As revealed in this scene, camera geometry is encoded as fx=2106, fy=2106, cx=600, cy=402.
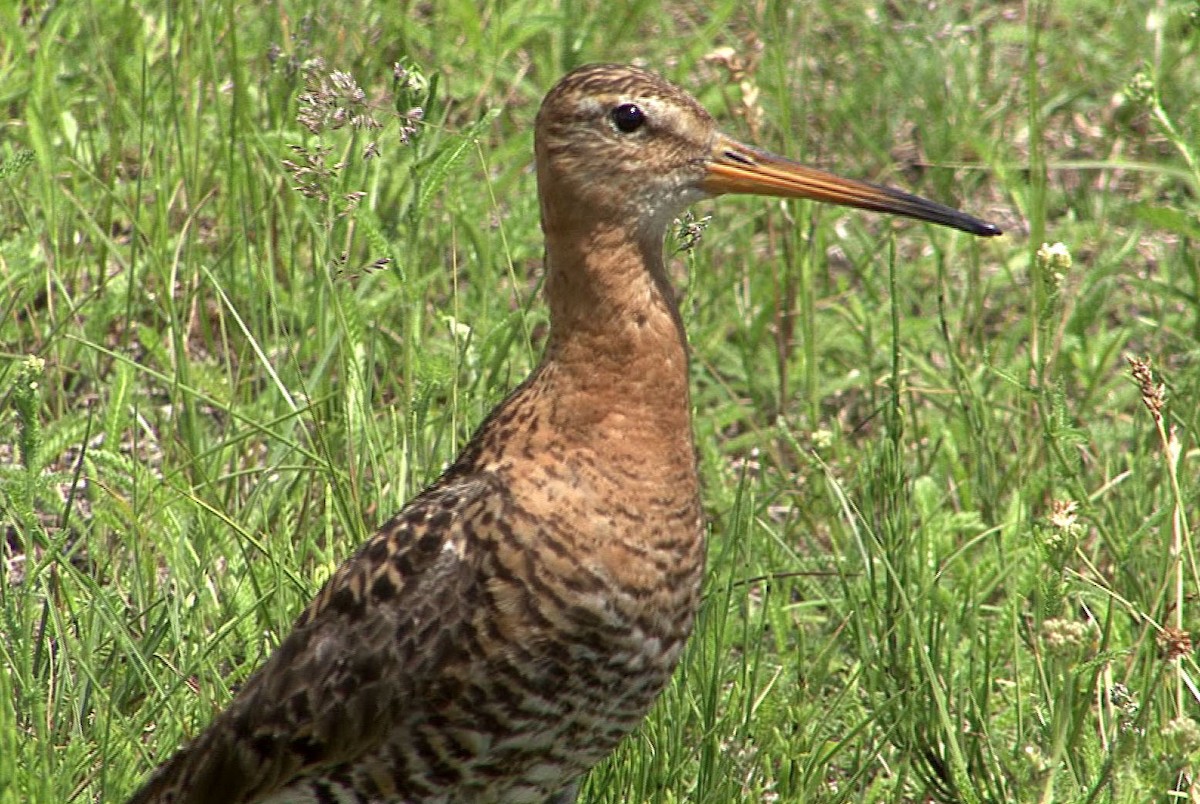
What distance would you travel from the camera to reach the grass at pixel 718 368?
4008 mm

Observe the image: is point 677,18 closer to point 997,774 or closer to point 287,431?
point 287,431

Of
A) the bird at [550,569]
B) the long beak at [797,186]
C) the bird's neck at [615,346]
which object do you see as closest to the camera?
the bird at [550,569]

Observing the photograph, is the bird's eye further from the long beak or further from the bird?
the long beak

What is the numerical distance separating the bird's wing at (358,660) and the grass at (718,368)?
237mm

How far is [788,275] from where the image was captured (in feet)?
19.1

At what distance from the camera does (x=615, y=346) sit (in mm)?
3791

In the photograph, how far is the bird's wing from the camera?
12.0 feet

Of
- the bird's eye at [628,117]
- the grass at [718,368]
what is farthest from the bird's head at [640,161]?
the grass at [718,368]

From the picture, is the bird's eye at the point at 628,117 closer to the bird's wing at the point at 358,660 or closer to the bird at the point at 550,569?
the bird at the point at 550,569

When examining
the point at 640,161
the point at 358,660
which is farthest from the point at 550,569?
the point at 640,161

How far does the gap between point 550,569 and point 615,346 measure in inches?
17.2

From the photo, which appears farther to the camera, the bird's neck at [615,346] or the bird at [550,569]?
the bird's neck at [615,346]

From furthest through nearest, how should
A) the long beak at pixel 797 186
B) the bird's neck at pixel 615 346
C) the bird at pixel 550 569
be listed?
the long beak at pixel 797 186
the bird's neck at pixel 615 346
the bird at pixel 550 569

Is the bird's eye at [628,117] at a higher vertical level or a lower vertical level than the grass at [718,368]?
higher
